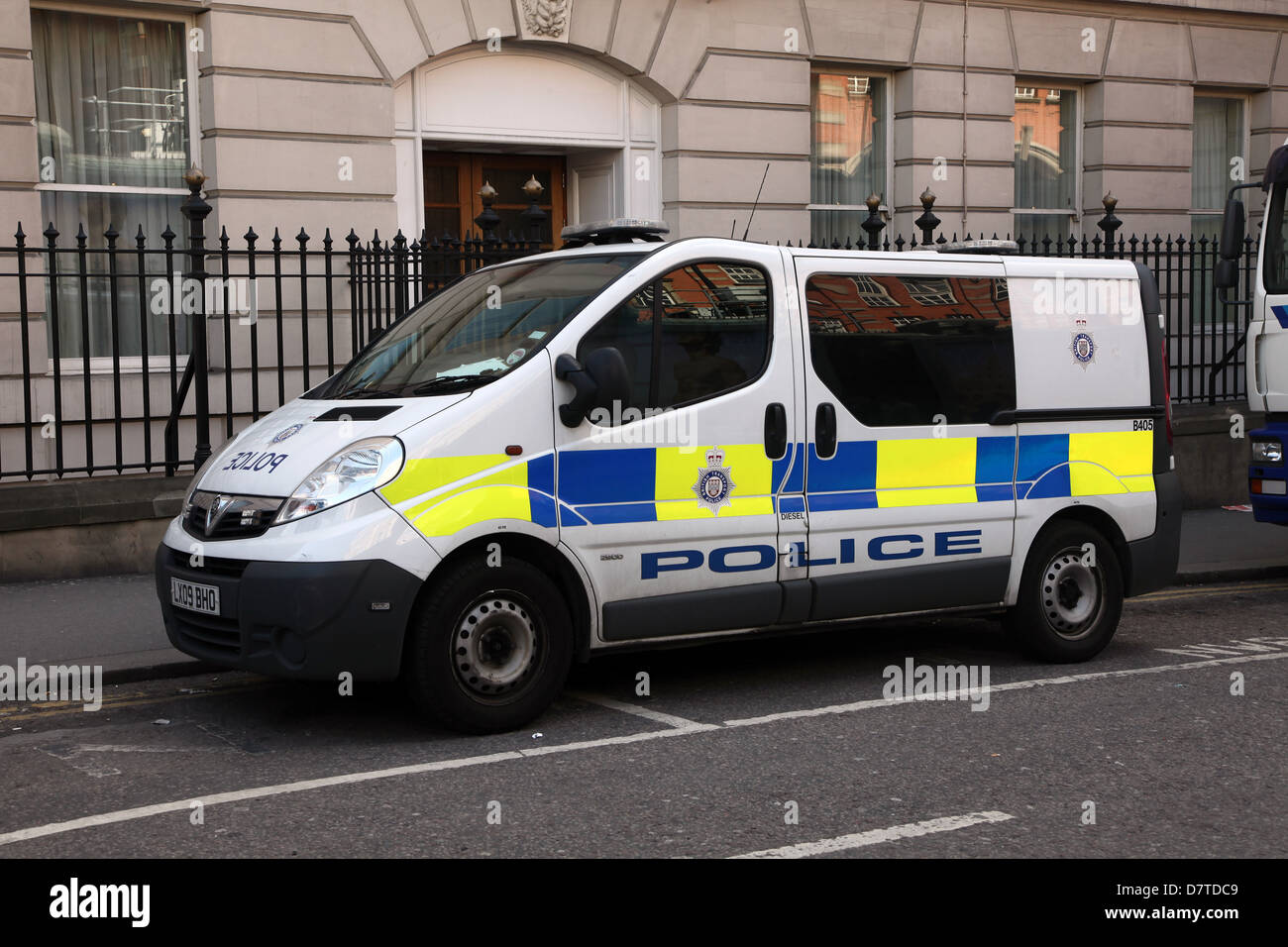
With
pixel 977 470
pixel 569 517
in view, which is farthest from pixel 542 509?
pixel 977 470

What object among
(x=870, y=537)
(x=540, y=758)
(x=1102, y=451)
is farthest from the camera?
(x=1102, y=451)

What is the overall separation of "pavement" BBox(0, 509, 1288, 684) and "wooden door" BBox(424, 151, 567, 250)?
5723mm

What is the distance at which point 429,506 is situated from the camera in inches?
230

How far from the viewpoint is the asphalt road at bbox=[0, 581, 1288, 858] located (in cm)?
484

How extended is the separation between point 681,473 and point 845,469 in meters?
0.86

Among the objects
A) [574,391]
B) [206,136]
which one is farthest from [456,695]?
[206,136]

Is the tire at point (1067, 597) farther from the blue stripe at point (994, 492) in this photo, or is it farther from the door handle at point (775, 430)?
the door handle at point (775, 430)

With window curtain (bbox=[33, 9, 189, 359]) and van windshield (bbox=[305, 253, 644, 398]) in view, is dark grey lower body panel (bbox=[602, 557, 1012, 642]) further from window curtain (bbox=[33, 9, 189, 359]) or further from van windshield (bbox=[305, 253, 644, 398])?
window curtain (bbox=[33, 9, 189, 359])

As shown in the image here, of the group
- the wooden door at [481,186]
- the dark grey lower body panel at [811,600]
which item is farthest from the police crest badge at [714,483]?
the wooden door at [481,186]

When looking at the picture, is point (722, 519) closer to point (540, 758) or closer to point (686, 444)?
point (686, 444)

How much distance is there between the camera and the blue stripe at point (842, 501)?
6.77 m

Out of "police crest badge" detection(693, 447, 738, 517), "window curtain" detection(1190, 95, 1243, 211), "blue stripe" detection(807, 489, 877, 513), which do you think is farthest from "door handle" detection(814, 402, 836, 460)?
"window curtain" detection(1190, 95, 1243, 211)
